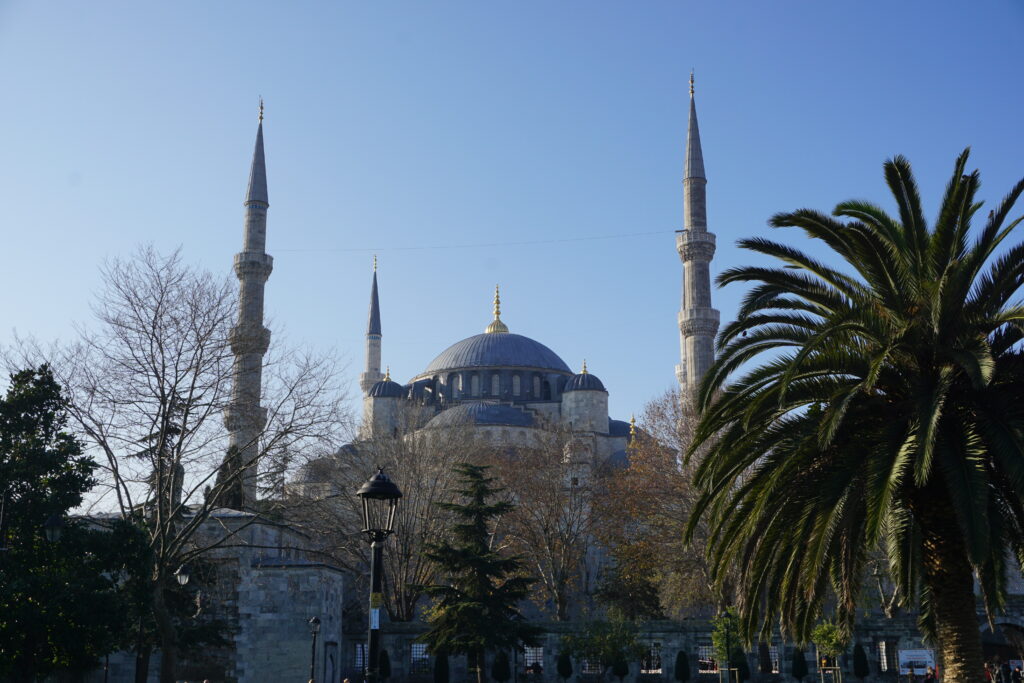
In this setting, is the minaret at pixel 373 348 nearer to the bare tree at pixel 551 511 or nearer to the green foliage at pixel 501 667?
the bare tree at pixel 551 511

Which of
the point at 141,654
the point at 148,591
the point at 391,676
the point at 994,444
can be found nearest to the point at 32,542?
the point at 148,591

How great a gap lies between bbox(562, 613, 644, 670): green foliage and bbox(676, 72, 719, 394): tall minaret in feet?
52.4

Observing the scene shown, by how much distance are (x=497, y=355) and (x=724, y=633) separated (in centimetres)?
4225

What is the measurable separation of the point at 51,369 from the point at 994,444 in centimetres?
1848

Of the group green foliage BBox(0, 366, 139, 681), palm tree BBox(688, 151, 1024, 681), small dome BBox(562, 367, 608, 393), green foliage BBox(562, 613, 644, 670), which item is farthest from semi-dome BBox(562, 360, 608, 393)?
palm tree BBox(688, 151, 1024, 681)

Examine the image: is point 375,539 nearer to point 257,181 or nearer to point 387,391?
point 257,181

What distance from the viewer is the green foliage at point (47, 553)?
783 inches

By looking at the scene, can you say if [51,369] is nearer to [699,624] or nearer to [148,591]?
[148,591]

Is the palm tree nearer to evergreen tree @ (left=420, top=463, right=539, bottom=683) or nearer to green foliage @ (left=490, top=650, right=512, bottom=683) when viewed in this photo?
evergreen tree @ (left=420, top=463, right=539, bottom=683)

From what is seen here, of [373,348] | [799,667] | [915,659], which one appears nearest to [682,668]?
[799,667]

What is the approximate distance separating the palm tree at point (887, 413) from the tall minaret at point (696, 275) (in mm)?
33270

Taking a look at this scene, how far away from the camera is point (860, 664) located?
3155cm

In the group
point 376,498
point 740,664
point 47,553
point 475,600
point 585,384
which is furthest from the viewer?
point 585,384

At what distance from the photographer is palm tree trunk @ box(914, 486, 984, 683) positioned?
11.9 meters
